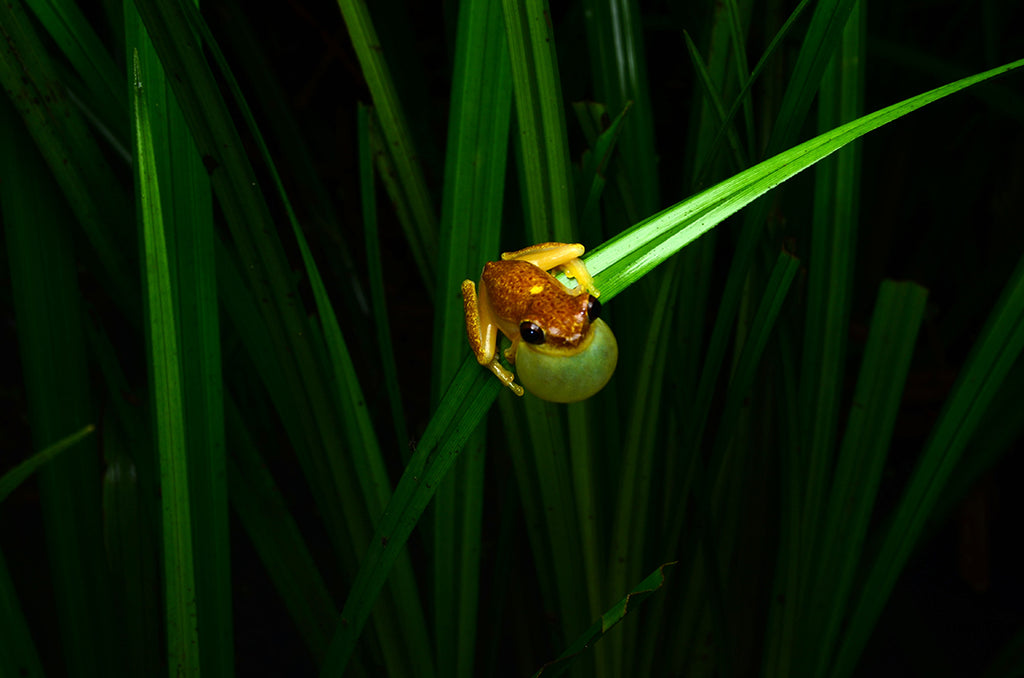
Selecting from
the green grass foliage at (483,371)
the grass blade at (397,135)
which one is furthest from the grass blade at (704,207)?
the grass blade at (397,135)

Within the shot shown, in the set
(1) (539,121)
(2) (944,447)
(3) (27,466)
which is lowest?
(2) (944,447)

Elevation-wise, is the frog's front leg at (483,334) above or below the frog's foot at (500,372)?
above

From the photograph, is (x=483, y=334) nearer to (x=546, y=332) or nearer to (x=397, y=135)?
(x=546, y=332)

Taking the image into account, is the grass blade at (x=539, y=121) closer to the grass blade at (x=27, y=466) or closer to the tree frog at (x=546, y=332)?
the tree frog at (x=546, y=332)

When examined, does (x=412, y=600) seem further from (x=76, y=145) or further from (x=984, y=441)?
(x=984, y=441)

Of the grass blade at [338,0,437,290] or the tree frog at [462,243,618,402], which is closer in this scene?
the tree frog at [462,243,618,402]

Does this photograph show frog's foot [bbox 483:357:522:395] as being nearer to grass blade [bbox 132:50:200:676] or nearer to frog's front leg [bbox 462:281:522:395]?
frog's front leg [bbox 462:281:522:395]

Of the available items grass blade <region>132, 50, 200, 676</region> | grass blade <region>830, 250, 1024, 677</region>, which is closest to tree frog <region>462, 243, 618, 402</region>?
grass blade <region>132, 50, 200, 676</region>

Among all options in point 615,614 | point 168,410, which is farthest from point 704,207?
point 168,410
